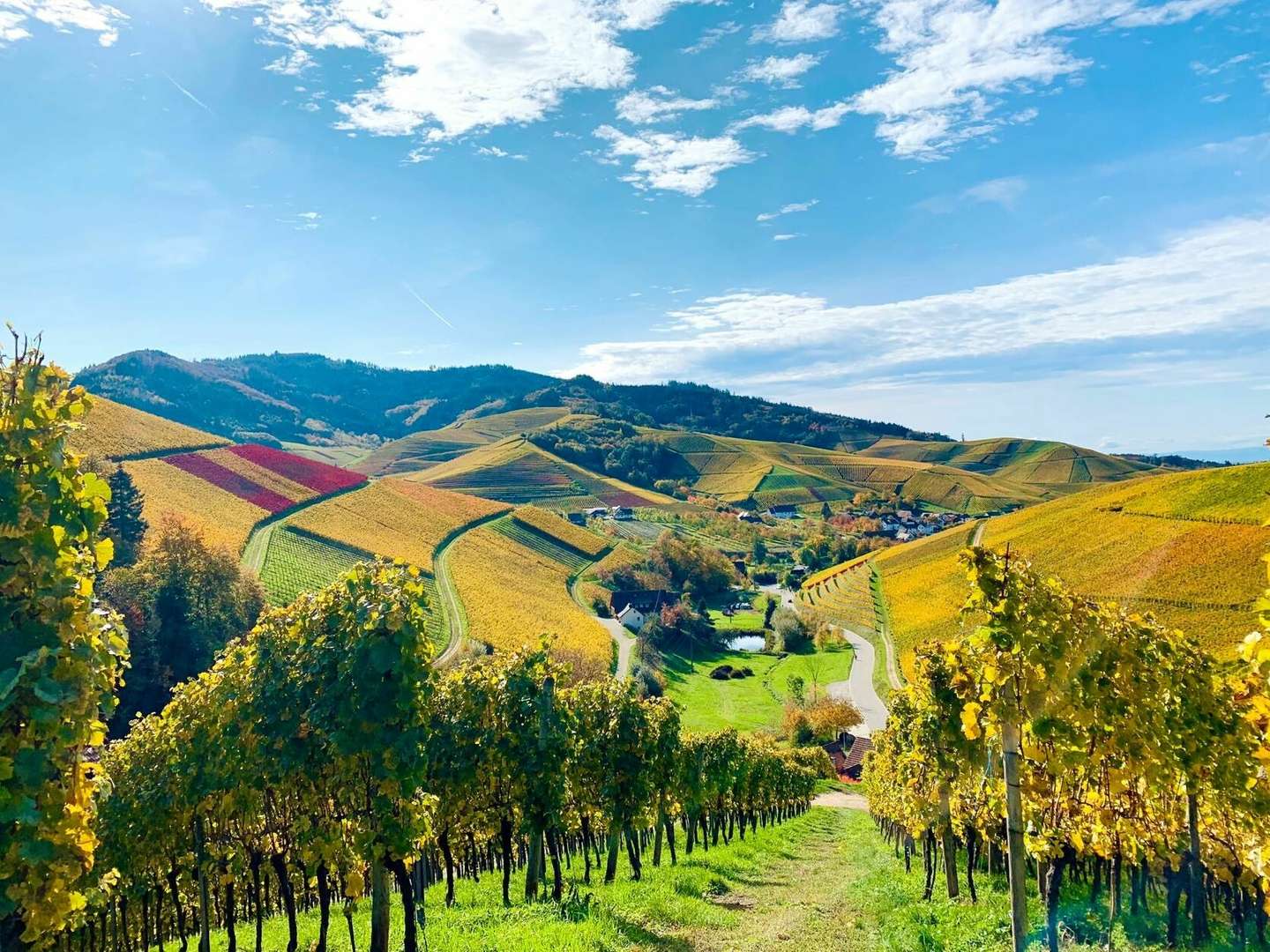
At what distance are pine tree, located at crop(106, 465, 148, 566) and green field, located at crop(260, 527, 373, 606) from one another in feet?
36.6

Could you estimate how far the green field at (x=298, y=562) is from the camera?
220 ft

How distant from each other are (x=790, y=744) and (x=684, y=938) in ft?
203

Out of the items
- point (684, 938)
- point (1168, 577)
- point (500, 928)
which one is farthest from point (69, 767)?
point (1168, 577)

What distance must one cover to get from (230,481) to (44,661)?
3992 inches

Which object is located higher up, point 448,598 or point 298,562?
→ point 298,562

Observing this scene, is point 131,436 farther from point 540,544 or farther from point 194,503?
point 540,544

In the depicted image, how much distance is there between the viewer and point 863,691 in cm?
8288

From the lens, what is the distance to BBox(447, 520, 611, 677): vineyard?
249ft

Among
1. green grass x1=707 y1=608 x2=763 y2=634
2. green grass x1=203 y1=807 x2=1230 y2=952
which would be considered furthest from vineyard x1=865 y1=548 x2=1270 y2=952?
green grass x1=707 y1=608 x2=763 y2=634

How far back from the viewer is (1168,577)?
62969 millimetres

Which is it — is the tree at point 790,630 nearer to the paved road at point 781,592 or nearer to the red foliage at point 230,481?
the paved road at point 781,592

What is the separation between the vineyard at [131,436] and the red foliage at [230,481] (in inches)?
137

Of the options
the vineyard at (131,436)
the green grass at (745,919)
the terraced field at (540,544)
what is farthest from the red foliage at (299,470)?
the green grass at (745,919)

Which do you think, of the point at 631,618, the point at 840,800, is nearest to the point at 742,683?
the point at 631,618
